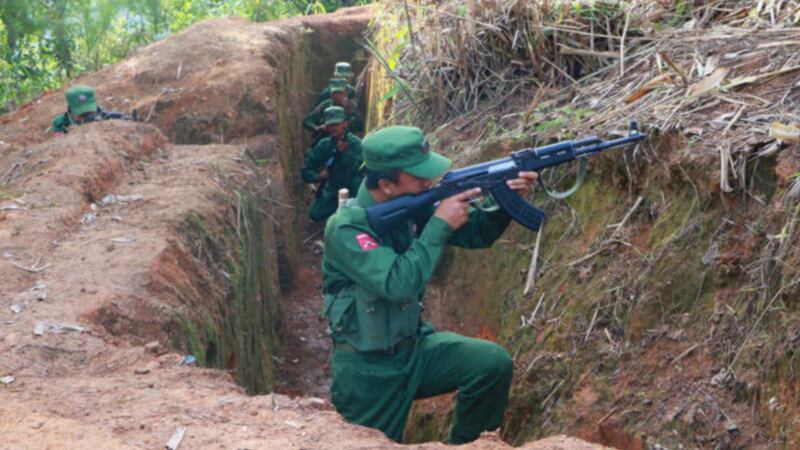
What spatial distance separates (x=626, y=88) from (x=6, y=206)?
4.17m

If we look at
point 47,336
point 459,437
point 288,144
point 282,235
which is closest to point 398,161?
point 459,437

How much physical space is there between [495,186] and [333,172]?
4638 millimetres

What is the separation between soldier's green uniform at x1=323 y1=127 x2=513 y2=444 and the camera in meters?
4.68

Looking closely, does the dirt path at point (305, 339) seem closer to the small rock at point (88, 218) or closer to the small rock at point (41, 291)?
the small rock at point (88, 218)

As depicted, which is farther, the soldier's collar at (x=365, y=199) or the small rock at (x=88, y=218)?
the small rock at (x=88, y=218)

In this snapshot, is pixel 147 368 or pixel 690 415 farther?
pixel 147 368

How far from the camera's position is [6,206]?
7016 millimetres

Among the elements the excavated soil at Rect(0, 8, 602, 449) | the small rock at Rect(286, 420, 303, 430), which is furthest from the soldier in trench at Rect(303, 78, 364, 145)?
the small rock at Rect(286, 420, 303, 430)

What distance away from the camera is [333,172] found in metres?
9.37

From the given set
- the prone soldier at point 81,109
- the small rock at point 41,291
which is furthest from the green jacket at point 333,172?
the small rock at point 41,291

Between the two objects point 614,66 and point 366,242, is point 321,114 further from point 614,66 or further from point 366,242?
point 366,242

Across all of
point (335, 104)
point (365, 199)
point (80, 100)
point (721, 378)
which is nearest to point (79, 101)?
point (80, 100)

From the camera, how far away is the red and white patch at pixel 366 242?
468cm

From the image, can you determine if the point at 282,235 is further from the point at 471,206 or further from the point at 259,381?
the point at 471,206
